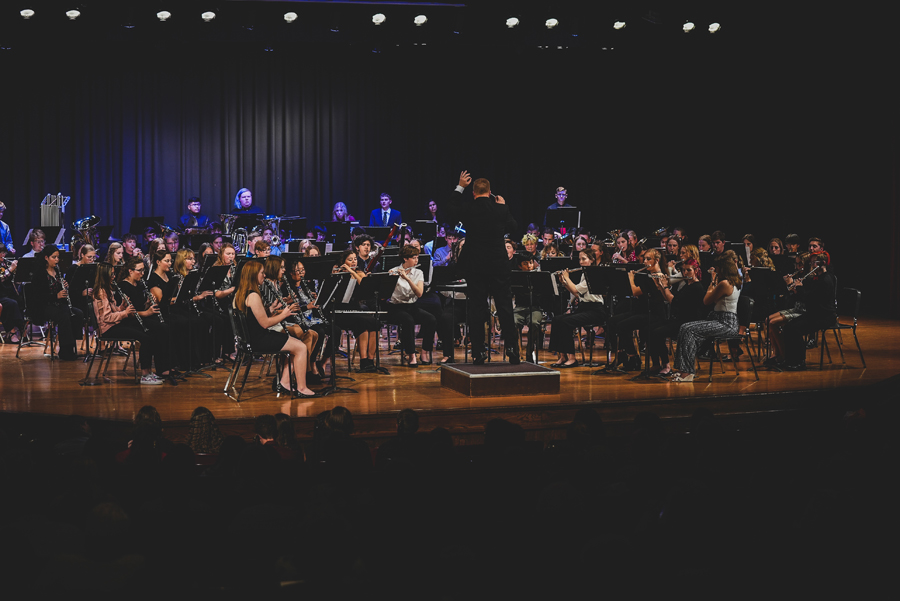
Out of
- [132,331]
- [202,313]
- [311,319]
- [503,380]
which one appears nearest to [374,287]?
[311,319]

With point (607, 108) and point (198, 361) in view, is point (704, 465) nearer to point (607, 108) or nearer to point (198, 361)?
point (198, 361)

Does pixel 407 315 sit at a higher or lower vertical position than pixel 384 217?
lower

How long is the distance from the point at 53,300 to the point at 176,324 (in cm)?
203

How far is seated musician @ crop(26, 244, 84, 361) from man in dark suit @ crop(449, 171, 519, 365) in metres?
4.49

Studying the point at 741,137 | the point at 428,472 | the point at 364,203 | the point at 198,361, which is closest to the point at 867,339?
the point at 741,137

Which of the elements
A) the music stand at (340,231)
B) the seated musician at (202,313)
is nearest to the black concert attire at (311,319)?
the seated musician at (202,313)

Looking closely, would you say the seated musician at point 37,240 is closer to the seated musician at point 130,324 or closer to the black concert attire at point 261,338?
the seated musician at point 130,324

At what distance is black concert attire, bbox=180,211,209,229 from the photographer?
13.6m

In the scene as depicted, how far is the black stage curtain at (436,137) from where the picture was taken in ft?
44.1

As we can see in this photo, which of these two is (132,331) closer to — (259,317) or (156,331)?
(156,331)

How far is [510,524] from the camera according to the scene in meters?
2.55

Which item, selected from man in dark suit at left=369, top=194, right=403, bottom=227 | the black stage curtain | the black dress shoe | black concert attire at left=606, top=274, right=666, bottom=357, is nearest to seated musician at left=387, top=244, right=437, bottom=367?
the black dress shoe

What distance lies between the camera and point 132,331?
7.14 metres

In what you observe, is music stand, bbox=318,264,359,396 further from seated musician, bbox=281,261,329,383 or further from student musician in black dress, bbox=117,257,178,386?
student musician in black dress, bbox=117,257,178,386
